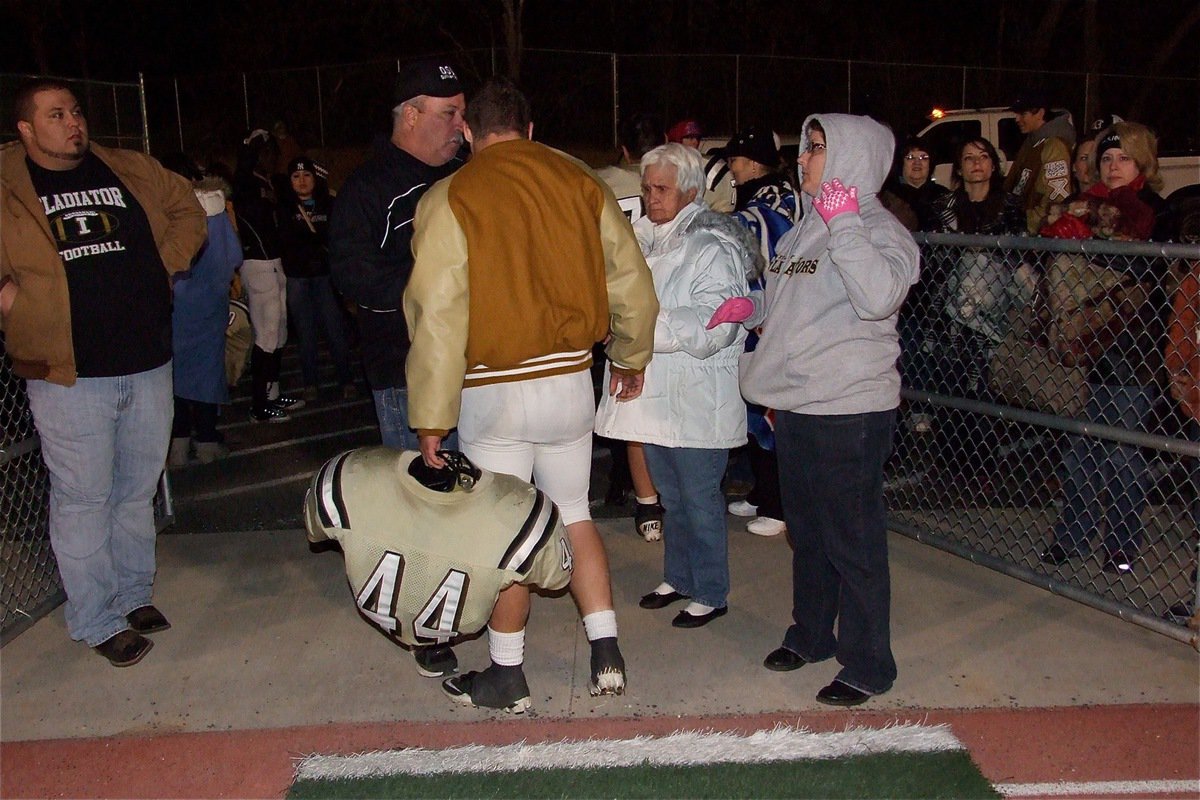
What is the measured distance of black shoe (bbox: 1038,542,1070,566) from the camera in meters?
5.41

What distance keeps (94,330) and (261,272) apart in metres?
4.59

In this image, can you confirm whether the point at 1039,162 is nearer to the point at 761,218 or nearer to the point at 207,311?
the point at 761,218

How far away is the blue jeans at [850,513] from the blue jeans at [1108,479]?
1.49m

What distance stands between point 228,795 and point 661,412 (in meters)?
2.15

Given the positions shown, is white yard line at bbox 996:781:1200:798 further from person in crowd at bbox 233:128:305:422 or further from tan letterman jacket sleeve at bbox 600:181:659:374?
person in crowd at bbox 233:128:305:422

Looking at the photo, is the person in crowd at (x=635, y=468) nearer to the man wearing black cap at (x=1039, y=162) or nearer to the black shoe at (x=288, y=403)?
the man wearing black cap at (x=1039, y=162)

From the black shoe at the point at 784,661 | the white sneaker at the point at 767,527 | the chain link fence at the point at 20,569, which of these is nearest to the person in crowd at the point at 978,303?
the white sneaker at the point at 767,527

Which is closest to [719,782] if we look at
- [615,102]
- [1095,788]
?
[1095,788]

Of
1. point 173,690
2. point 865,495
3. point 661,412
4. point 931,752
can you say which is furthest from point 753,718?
point 173,690

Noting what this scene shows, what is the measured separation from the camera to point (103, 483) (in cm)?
476

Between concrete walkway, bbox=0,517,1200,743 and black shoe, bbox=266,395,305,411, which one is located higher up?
concrete walkway, bbox=0,517,1200,743

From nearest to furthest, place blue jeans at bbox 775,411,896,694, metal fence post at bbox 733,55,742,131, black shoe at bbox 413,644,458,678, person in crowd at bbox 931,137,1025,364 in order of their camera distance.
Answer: blue jeans at bbox 775,411,896,694 < black shoe at bbox 413,644,458,678 < person in crowd at bbox 931,137,1025,364 < metal fence post at bbox 733,55,742,131

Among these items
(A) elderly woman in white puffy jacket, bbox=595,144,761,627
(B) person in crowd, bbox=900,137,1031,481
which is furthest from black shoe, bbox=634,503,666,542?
(B) person in crowd, bbox=900,137,1031,481

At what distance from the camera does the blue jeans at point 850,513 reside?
4082mm
